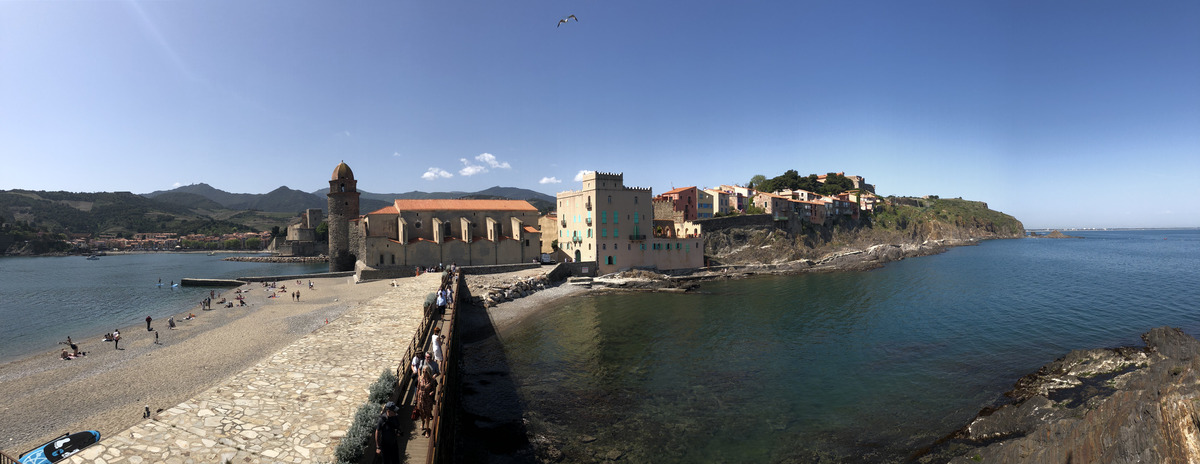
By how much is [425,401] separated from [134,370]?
17264 millimetres

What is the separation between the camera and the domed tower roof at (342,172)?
48.5 m

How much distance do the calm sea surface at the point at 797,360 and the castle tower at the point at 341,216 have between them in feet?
99.2

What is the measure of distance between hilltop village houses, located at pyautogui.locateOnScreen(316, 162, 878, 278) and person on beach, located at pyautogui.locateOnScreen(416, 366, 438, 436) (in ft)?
103

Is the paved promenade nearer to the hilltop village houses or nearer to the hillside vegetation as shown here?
the hilltop village houses

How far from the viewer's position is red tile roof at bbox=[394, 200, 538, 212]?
43219 mm

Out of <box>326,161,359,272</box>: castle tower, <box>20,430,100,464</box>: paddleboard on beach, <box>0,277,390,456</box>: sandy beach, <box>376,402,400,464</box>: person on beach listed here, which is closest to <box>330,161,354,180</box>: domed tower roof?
<box>326,161,359,272</box>: castle tower

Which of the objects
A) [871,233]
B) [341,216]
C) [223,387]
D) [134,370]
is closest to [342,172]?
[341,216]

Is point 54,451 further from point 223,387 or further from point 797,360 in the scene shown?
point 797,360

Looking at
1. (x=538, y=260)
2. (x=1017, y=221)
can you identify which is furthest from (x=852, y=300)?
(x=1017, y=221)

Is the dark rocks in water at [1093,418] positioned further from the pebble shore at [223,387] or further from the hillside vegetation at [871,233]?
the hillside vegetation at [871,233]

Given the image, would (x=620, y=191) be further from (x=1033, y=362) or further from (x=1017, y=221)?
(x=1017, y=221)

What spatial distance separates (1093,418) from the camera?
11.2m

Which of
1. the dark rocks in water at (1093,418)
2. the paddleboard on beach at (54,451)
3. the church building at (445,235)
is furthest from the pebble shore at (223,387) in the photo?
the dark rocks in water at (1093,418)

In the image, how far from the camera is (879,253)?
66250 mm
